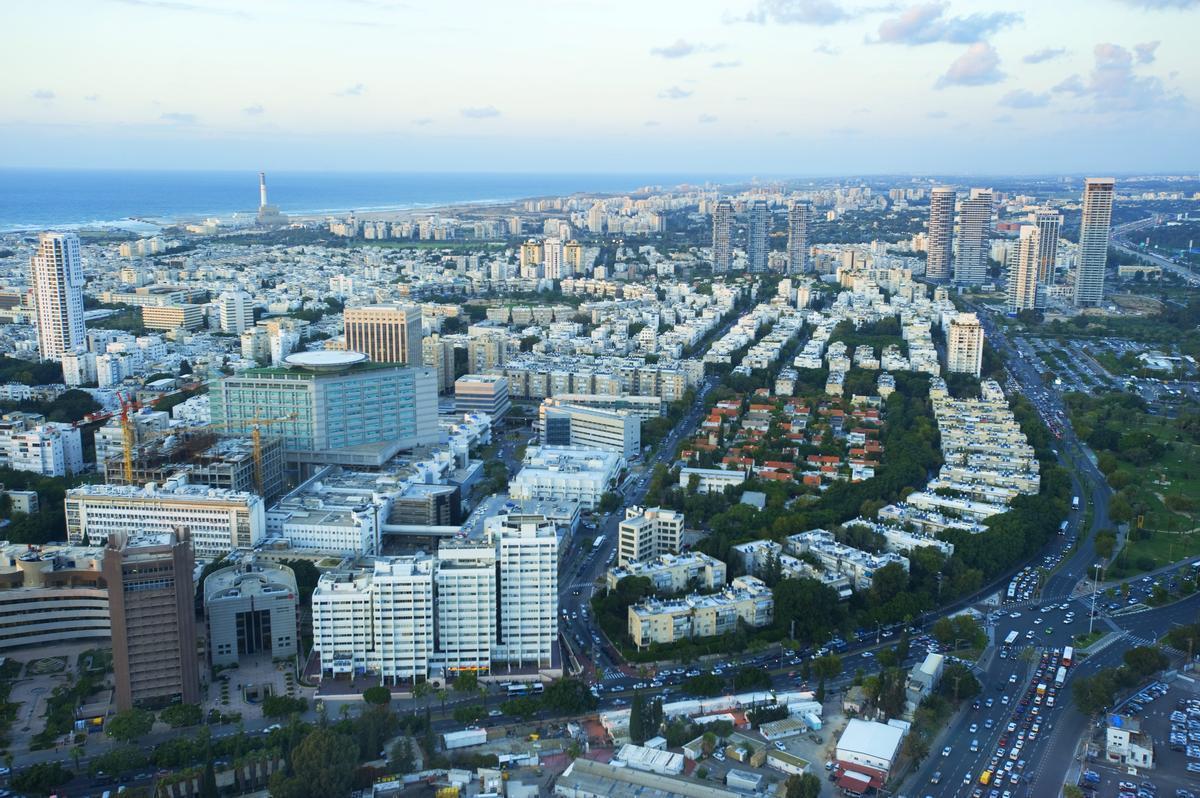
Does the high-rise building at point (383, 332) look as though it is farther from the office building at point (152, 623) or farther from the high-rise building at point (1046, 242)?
the high-rise building at point (1046, 242)

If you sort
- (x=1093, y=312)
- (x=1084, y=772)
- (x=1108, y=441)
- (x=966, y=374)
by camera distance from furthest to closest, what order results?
(x=1093, y=312) < (x=966, y=374) < (x=1108, y=441) < (x=1084, y=772)

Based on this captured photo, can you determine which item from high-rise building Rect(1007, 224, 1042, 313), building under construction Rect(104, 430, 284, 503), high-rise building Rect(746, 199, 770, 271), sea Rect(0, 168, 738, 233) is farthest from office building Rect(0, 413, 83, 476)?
sea Rect(0, 168, 738, 233)

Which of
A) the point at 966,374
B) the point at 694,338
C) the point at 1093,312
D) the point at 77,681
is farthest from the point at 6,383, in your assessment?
the point at 1093,312

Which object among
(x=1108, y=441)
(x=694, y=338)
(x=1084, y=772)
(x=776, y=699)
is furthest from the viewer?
(x=694, y=338)

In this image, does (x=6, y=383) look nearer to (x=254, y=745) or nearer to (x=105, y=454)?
(x=105, y=454)

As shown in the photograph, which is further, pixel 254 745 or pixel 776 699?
pixel 776 699

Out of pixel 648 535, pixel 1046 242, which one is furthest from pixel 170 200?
pixel 648 535

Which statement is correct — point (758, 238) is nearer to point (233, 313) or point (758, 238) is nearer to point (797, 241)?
point (797, 241)
